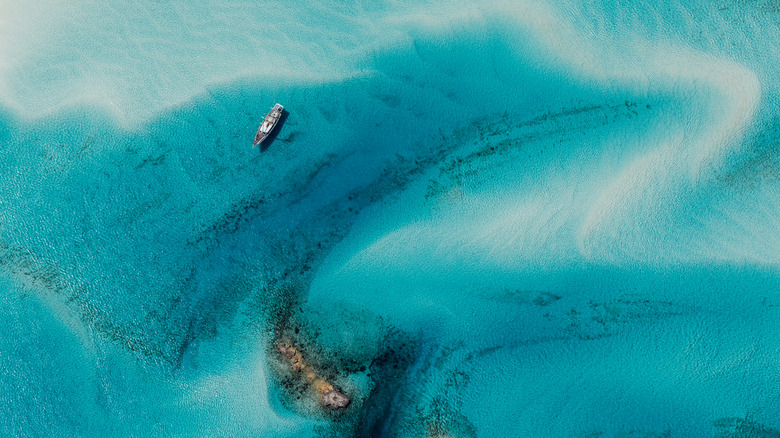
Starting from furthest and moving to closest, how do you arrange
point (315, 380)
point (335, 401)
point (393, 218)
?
point (393, 218) → point (315, 380) → point (335, 401)

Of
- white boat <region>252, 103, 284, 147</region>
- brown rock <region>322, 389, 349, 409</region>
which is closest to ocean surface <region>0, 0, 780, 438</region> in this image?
brown rock <region>322, 389, 349, 409</region>

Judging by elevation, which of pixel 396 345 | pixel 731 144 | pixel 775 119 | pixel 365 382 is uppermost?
pixel 775 119

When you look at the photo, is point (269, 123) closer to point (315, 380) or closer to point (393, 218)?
point (393, 218)

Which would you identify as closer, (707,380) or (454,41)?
(707,380)

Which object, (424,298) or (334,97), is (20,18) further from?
(424,298)

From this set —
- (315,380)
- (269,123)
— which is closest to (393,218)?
(269,123)

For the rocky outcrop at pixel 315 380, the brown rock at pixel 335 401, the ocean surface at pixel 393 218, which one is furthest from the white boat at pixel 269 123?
the brown rock at pixel 335 401

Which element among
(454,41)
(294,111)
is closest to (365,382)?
(294,111)
